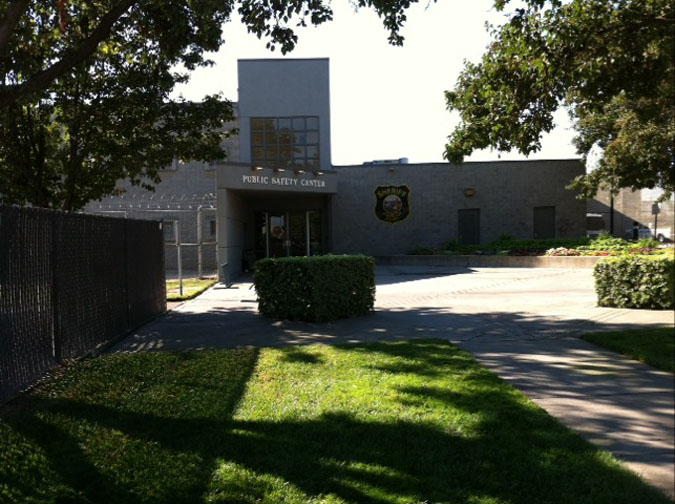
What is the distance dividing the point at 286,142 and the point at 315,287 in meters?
17.3

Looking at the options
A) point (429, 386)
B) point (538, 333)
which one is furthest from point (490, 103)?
point (429, 386)

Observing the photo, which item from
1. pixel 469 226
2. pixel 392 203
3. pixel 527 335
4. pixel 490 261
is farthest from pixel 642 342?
pixel 469 226

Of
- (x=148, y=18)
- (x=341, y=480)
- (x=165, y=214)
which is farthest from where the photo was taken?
(x=165, y=214)

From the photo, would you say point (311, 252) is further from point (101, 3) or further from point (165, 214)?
point (101, 3)

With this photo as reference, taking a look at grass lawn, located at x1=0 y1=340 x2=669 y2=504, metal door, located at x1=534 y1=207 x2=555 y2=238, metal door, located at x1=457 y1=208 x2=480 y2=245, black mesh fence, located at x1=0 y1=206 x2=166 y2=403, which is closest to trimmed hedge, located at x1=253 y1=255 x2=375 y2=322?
black mesh fence, located at x1=0 y1=206 x2=166 y2=403

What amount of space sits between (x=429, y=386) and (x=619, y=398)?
5.60ft

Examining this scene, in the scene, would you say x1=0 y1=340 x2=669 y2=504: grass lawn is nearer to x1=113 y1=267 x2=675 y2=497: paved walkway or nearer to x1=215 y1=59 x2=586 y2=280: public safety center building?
x1=113 y1=267 x2=675 y2=497: paved walkway

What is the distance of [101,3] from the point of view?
9.44 metres

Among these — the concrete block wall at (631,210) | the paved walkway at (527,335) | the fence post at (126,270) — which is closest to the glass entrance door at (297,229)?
the paved walkway at (527,335)

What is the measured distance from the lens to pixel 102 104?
1072 centimetres

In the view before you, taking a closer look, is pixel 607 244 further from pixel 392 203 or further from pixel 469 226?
pixel 392 203

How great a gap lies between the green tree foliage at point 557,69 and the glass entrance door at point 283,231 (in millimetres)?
16710

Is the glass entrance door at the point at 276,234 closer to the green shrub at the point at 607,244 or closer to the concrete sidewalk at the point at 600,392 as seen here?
the green shrub at the point at 607,244

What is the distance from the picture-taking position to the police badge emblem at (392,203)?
2584 cm
